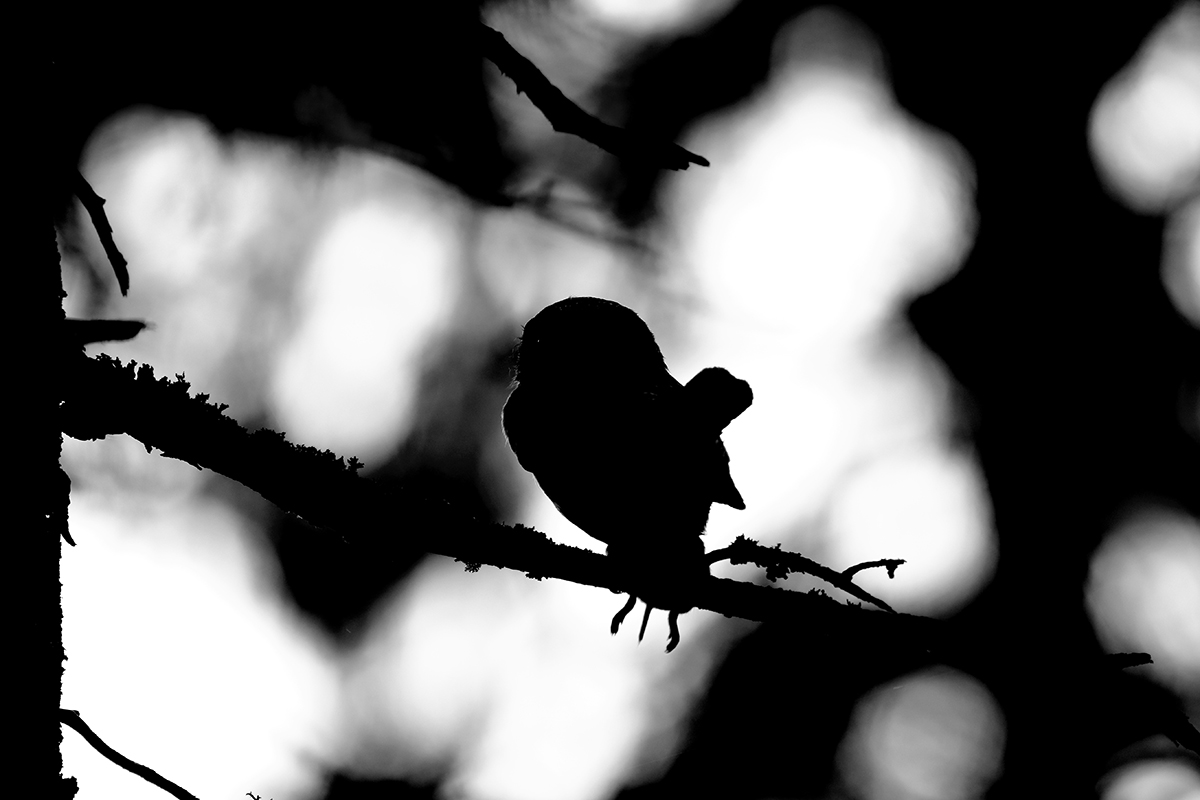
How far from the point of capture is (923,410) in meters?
7.56

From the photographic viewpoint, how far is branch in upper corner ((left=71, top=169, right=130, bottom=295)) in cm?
164

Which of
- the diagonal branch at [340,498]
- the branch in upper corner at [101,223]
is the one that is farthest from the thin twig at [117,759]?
the branch in upper corner at [101,223]

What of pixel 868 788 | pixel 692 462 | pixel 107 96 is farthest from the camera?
pixel 868 788

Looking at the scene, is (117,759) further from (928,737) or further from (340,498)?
(928,737)

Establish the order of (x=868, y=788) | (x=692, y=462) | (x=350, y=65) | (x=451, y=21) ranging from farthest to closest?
(x=868, y=788) < (x=350, y=65) < (x=692, y=462) < (x=451, y=21)

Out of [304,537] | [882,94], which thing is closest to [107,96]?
[304,537]

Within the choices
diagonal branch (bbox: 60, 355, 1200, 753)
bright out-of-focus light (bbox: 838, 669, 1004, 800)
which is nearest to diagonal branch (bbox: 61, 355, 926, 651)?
diagonal branch (bbox: 60, 355, 1200, 753)

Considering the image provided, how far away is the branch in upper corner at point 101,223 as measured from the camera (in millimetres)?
1642

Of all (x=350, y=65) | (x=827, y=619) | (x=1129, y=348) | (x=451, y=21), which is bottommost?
(x=827, y=619)

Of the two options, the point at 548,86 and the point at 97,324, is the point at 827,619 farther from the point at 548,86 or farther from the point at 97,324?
the point at 97,324

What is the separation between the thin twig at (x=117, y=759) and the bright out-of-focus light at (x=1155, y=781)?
7.40 metres

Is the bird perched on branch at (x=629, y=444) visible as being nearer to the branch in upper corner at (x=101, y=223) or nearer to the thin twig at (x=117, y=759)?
the thin twig at (x=117, y=759)

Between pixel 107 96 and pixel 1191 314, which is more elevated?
pixel 1191 314

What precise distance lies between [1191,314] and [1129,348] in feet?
1.86
